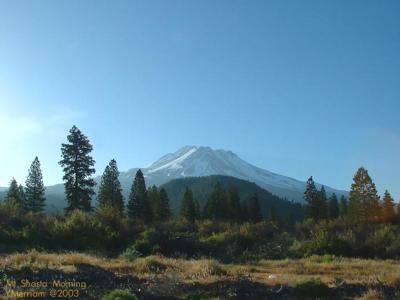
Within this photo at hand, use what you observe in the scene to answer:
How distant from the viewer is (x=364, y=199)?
233 ft

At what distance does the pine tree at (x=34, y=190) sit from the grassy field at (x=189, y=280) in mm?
57233

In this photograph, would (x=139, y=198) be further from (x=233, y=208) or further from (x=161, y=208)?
(x=233, y=208)

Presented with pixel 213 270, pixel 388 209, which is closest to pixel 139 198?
pixel 388 209

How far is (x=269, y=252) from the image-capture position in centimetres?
3036

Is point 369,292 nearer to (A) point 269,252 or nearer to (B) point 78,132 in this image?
(A) point 269,252

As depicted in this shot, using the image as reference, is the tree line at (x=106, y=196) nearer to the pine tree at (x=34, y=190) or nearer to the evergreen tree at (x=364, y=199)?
the pine tree at (x=34, y=190)

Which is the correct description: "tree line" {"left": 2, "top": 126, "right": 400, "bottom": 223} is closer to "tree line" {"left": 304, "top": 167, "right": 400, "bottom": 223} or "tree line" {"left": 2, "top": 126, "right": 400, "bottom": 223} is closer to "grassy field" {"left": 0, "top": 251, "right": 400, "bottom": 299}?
"tree line" {"left": 304, "top": 167, "right": 400, "bottom": 223}

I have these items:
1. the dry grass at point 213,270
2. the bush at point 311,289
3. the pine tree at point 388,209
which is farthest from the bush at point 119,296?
the pine tree at point 388,209

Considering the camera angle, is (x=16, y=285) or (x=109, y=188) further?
(x=109, y=188)

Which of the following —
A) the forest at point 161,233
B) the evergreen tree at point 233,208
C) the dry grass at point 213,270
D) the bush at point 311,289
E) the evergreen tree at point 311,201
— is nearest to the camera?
the bush at point 311,289

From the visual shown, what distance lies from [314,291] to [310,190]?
6657 cm

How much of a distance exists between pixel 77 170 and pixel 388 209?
45295mm

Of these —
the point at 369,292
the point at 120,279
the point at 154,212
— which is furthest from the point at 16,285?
the point at 154,212

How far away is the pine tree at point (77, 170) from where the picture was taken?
55.2 m
